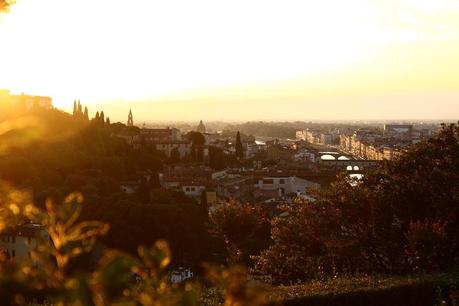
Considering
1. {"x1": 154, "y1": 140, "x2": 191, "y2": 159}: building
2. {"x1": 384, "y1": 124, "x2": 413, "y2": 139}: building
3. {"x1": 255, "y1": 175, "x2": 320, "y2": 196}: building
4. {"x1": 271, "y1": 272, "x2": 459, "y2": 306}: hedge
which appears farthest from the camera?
{"x1": 384, "y1": 124, "x2": 413, "y2": 139}: building

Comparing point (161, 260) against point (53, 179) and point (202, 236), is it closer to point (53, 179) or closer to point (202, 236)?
point (202, 236)

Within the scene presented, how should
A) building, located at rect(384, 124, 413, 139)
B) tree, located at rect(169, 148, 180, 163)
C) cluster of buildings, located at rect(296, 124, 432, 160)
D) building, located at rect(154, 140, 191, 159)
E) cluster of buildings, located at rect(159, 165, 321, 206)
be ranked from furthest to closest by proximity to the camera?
building, located at rect(384, 124, 413, 139) → cluster of buildings, located at rect(296, 124, 432, 160) → building, located at rect(154, 140, 191, 159) → tree, located at rect(169, 148, 180, 163) → cluster of buildings, located at rect(159, 165, 321, 206)

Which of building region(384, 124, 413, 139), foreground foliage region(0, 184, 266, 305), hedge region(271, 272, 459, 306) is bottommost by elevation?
building region(384, 124, 413, 139)

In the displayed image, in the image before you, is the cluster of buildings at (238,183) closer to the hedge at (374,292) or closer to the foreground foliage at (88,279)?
the hedge at (374,292)

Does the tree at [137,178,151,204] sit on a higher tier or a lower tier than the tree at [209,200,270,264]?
lower

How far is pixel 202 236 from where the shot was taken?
2362cm

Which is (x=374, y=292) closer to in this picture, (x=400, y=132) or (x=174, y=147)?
(x=174, y=147)

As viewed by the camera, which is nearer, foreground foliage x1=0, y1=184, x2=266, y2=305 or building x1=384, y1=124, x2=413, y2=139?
foreground foliage x1=0, y1=184, x2=266, y2=305

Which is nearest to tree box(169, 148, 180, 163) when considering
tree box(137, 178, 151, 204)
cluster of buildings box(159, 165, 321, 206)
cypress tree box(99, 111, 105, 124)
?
cypress tree box(99, 111, 105, 124)

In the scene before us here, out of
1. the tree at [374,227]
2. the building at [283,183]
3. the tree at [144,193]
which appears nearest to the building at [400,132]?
the building at [283,183]

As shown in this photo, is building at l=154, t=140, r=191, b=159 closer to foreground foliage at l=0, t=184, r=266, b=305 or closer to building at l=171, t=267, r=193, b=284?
building at l=171, t=267, r=193, b=284

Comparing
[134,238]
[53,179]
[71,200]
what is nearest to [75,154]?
[53,179]

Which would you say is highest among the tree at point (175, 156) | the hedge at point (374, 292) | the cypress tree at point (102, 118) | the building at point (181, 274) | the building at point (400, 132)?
the cypress tree at point (102, 118)

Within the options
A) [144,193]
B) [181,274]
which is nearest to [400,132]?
[144,193]
